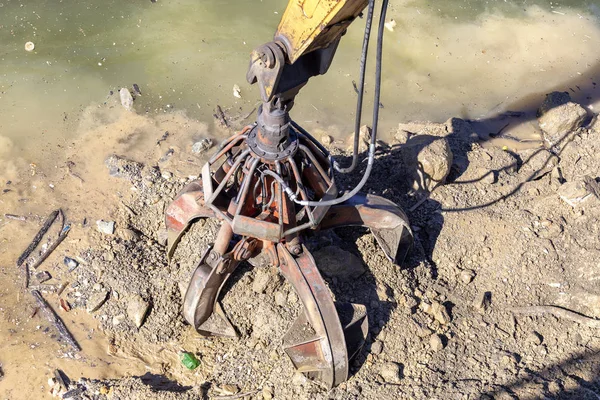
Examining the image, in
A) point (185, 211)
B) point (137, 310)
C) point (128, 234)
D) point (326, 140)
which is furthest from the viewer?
point (326, 140)

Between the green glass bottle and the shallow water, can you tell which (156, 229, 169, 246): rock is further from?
the green glass bottle

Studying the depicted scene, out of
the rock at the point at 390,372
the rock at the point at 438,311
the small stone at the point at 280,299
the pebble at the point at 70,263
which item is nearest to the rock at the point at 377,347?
the rock at the point at 390,372

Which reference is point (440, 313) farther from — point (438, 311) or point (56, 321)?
point (56, 321)

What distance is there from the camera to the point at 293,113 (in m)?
7.52

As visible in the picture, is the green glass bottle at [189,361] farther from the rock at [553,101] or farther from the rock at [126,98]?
the rock at [553,101]

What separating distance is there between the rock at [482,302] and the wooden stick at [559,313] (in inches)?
8.3

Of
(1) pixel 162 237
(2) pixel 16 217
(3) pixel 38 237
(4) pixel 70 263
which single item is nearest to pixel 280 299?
(1) pixel 162 237

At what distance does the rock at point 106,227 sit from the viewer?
6.01 metres

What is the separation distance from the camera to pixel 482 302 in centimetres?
531

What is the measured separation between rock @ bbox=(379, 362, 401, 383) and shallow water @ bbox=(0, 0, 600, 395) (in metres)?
3.30

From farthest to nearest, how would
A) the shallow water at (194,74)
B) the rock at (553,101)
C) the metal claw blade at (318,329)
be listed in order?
1. the rock at (553,101)
2. the shallow water at (194,74)
3. the metal claw blade at (318,329)

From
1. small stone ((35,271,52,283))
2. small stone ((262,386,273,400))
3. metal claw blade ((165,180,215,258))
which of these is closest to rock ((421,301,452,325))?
small stone ((262,386,273,400))

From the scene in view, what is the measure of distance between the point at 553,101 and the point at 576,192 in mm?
2056

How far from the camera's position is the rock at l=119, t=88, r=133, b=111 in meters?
7.43
